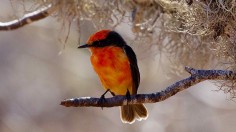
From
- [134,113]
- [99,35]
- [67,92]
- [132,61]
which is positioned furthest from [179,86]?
[67,92]

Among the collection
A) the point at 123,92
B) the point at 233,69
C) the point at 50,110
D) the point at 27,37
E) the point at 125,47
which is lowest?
the point at 50,110

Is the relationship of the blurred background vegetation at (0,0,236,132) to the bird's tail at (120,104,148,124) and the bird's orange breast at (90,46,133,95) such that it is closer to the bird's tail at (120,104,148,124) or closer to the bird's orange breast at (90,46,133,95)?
the bird's tail at (120,104,148,124)

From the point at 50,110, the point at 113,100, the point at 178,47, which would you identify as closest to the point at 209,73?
the point at 113,100

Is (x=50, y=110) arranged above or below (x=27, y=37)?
below

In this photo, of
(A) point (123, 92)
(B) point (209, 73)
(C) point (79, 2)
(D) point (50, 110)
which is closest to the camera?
(B) point (209, 73)

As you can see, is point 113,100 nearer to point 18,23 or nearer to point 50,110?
point 18,23

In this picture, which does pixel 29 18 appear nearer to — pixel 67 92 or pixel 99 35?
pixel 99 35

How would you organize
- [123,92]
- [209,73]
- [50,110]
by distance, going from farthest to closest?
[50,110] < [123,92] < [209,73]

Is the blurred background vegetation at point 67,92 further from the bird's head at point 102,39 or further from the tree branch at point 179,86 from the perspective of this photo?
the tree branch at point 179,86

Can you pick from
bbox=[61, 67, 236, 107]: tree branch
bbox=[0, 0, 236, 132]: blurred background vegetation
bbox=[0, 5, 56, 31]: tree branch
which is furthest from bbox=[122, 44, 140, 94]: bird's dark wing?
bbox=[0, 0, 236, 132]: blurred background vegetation
